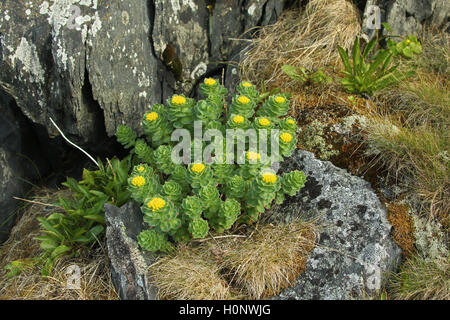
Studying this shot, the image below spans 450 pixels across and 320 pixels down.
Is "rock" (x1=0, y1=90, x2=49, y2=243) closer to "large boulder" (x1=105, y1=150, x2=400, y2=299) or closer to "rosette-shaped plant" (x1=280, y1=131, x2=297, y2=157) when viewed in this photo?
"large boulder" (x1=105, y1=150, x2=400, y2=299)

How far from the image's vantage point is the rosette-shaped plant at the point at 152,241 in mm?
2752

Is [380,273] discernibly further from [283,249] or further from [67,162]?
[67,162]

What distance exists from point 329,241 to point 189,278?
0.95m

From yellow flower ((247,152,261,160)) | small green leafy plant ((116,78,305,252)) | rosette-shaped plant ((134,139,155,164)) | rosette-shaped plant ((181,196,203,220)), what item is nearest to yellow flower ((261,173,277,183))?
small green leafy plant ((116,78,305,252))

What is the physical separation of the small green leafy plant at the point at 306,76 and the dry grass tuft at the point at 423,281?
66.3 inches

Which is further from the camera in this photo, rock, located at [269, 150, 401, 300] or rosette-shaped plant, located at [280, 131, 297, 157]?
rosette-shaped plant, located at [280, 131, 297, 157]

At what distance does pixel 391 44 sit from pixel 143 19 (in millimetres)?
2273

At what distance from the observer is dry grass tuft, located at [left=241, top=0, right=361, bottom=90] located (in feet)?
13.0

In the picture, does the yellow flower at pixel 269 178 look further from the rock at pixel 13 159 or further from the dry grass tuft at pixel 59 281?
the rock at pixel 13 159

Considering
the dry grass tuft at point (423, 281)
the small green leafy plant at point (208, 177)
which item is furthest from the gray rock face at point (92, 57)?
the dry grass tuft at point (423, 281)

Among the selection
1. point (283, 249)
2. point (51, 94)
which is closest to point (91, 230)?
point (51, 94)

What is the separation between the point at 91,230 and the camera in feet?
Answer: 10.6

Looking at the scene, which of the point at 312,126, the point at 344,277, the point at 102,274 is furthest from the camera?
the point at 312,126

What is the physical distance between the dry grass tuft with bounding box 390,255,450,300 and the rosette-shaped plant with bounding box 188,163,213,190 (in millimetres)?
1340
